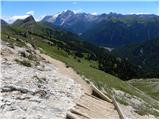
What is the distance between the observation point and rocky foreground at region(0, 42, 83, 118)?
23.4 m

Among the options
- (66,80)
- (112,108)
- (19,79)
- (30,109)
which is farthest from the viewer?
(66,80)

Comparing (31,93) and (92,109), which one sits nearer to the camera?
(31,93)

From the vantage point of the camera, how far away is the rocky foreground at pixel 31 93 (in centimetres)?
2341

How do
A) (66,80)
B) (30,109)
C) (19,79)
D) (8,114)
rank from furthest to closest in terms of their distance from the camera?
1. (66,80)
2. (19,79)
3. (30,109)
4. (8,114)

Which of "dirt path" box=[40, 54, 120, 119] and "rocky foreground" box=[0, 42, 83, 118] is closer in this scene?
"rocky foreground" box=[0, 42, 83, 118]

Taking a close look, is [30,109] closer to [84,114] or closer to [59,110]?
[59,110]

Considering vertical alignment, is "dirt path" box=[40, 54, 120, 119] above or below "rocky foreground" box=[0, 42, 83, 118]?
below

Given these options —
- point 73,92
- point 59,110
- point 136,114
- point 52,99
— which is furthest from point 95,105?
point 136,114

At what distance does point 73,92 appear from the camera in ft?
105

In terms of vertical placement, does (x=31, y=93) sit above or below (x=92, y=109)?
above

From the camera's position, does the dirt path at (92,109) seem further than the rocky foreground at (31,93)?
Yes

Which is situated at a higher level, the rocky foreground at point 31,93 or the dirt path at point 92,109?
the rocky foreground at point 31,93

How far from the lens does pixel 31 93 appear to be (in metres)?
27.5

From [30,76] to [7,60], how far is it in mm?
6141
